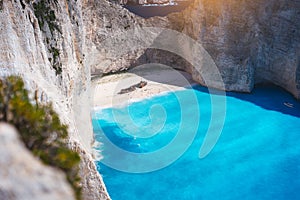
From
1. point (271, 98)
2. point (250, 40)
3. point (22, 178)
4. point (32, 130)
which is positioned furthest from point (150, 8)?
point (22, 178)

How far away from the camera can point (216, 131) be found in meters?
21.7

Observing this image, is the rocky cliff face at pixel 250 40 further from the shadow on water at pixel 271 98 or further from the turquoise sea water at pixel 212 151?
the turquoise sea water at pixel 212 151

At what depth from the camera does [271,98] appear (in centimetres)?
2677

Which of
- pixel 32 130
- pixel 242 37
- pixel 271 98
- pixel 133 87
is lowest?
pixel 271 98

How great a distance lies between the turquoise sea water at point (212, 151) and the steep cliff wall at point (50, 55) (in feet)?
15.1

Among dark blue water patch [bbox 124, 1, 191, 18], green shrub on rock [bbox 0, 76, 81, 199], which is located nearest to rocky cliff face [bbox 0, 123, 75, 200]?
green shrub on rock [bbox 0, 76, 81, 199]

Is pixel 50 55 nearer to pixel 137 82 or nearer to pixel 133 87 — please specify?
pixel 133 87

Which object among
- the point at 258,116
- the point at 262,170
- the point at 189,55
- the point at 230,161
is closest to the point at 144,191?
the point at 230,161

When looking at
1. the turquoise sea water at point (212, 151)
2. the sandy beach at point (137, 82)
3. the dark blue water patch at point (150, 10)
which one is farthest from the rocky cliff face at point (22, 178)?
the dark blue water patch at point (150, 10)

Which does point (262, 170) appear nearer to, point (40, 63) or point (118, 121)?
point (118, 121)

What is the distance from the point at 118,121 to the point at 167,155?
545cm

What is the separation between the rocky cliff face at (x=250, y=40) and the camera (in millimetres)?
26188

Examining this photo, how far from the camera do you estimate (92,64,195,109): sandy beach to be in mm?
26203

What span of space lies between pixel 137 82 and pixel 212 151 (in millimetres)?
11357
